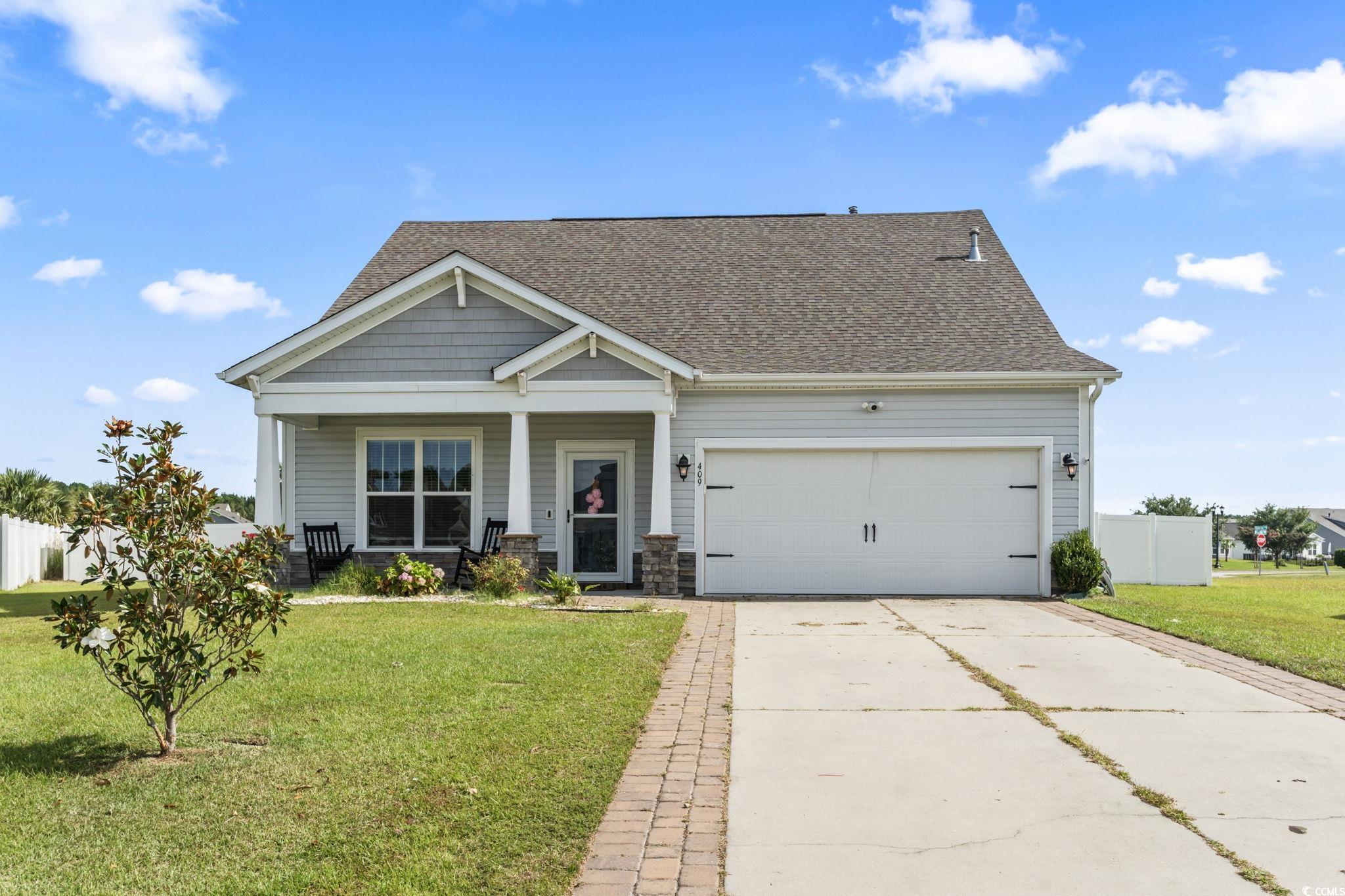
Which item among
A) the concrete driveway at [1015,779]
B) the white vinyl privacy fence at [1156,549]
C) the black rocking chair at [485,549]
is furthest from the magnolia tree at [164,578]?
the white vinyl privacy fence at [1156,549]

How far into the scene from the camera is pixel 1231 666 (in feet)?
26.1

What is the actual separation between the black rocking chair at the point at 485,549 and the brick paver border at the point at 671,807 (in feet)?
23.9

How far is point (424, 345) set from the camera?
13.5 m

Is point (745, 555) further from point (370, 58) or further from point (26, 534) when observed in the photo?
point (26, 534)

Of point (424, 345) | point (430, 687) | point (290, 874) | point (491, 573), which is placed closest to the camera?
point (290, 874)

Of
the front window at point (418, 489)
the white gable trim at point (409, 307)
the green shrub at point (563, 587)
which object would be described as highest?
the white gable trim at point (409, 307)

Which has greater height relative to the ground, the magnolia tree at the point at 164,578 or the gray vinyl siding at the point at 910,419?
the gray vinyl siding at the point at 910,419

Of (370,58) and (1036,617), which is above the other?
(370,58)

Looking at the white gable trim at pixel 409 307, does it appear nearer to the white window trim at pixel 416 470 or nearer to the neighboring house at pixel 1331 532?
the white window trim at pixel 416 470

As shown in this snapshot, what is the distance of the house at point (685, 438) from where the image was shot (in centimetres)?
1325

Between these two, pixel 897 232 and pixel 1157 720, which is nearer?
pixel 1157 720

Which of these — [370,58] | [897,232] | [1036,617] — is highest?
[370,58]

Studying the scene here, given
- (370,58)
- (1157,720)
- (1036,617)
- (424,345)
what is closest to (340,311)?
(424,345)

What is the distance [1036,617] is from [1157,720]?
5459 mm
